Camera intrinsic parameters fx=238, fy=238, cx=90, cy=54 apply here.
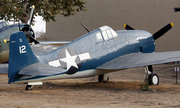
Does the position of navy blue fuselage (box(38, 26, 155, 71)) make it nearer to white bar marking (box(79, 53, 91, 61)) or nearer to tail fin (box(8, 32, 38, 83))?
white bar marking (box(79, 53, 91, 61))

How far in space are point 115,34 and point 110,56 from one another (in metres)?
1.12

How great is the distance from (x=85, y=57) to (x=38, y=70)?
7.36 ft

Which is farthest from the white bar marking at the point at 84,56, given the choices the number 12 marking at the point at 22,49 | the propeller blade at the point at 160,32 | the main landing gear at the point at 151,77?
the propeller blade at the point at 160,32

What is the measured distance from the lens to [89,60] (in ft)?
31.0

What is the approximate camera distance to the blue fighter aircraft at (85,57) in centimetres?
782

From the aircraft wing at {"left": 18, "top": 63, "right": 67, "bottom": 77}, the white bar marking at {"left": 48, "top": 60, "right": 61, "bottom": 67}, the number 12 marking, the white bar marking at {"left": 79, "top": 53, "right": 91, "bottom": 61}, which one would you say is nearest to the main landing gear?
the white bar marking at {"left": 79, "top": 53, "right": 91, "bottom": 61}

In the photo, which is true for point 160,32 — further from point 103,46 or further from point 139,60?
point 103,46

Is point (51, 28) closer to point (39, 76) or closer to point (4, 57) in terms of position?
point (4, 57)

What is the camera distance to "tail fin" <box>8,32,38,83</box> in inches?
305

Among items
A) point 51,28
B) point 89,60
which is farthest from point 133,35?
point 51,28

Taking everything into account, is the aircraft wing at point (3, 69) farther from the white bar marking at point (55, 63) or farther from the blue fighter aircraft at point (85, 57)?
the white bar marking at point (55, 63)

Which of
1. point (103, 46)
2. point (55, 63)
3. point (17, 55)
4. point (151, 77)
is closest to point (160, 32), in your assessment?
point (151, 77)

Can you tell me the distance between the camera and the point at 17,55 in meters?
7.82

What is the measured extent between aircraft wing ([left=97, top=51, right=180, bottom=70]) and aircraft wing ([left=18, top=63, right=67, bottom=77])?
98.2 inches
